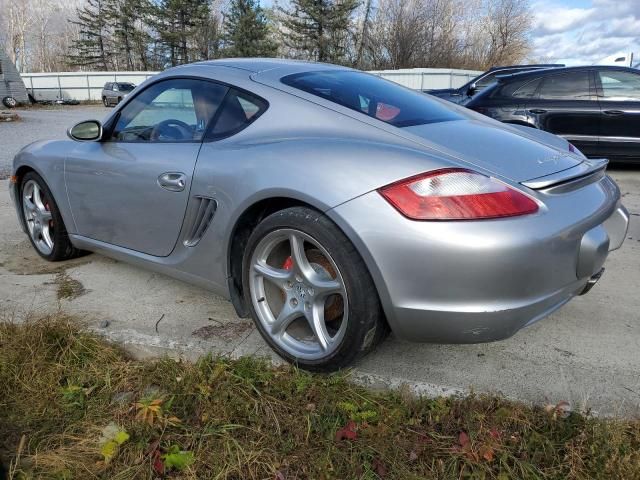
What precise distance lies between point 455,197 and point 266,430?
110 cm

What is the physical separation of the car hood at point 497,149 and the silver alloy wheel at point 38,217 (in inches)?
110

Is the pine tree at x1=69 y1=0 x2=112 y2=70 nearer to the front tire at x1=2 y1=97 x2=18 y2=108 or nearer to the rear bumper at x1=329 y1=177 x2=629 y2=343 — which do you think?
the front tire at x1=2 y1=97 x2=18 y2=108

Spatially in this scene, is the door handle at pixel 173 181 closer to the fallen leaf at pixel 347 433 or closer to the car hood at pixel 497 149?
the car hood at pixel 497 149

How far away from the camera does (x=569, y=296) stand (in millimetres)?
2184

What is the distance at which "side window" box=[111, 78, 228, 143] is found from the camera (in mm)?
2764

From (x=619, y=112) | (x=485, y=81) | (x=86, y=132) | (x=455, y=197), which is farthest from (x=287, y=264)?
(x=485, y=81)

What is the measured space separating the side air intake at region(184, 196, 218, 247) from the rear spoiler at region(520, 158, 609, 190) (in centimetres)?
140

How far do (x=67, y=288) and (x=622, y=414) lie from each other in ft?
10.2

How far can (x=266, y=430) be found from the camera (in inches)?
75.5

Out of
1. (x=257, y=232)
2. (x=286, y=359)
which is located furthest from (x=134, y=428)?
(x=257, y=232)

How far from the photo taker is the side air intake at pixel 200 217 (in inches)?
98.9

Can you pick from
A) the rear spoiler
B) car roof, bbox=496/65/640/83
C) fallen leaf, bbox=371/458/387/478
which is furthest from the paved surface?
car roof, bbox=496/65/640/83

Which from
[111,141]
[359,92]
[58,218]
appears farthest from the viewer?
[58,218]

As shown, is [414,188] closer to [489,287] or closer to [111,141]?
[489,287]
